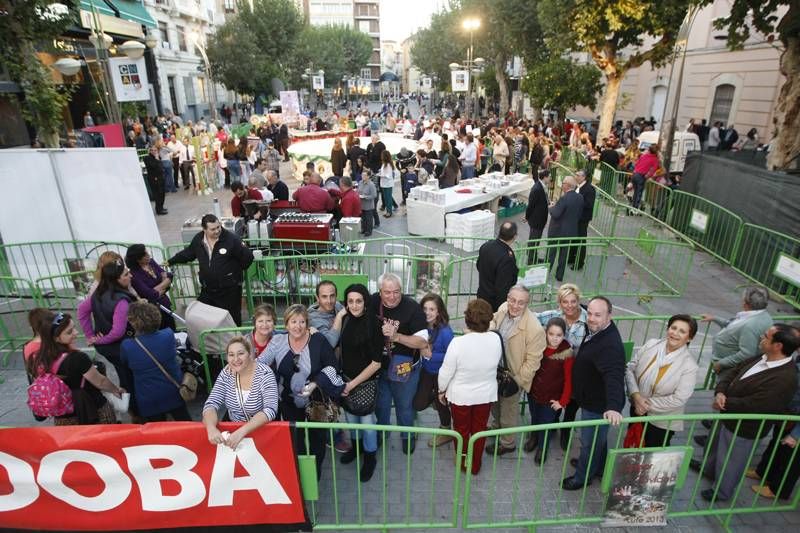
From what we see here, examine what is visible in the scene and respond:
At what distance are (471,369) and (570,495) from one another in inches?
58.2

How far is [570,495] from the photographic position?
413 centimetres

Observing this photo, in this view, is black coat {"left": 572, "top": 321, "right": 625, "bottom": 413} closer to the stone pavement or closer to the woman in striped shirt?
the stone pavement

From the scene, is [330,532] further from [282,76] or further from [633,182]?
[282,76]

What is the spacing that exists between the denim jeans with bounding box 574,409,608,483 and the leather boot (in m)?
1.74

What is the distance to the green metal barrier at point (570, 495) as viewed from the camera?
11.8 feet

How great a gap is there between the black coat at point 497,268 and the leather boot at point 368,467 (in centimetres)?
235

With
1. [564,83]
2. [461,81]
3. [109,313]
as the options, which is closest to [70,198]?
[109,313]

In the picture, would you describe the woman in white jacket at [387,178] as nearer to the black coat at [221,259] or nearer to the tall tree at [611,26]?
the black coat at [221,259]

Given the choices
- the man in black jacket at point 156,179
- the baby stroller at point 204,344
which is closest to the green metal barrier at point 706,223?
the baby stroller at point 204,344

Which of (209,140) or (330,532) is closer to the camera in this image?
(330,532)

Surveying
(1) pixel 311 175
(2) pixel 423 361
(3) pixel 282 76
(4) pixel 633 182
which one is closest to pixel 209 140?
(1) pixel 311 175

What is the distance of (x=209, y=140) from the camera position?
1719 centimetres

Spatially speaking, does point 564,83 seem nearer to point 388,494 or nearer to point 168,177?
point 168,177

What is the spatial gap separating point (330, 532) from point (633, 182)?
1189 cm
